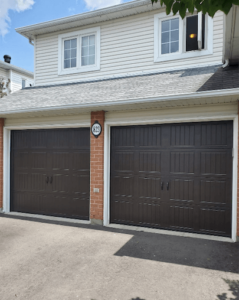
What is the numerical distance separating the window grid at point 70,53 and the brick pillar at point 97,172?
3.94 m

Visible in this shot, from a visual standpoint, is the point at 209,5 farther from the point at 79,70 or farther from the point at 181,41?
the point at 79,70

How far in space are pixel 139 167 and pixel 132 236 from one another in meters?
1.65

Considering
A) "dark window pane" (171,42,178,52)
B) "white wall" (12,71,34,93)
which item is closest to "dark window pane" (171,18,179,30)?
"dark window pane" (171,42,178,52)

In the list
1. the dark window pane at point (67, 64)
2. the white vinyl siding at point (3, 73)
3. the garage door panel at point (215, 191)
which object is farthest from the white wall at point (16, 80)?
the garage door panel at point (215, 191)

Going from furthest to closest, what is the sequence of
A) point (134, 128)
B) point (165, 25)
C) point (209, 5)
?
point (165, 25) < point (134, 128) < point (209, 5)

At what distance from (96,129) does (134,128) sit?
98 cm

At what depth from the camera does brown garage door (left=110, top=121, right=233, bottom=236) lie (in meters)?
5.29

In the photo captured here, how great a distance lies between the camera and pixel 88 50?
8922 mm

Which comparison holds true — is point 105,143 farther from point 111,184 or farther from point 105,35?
point 105,35

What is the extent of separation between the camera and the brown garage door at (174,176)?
5.29 m

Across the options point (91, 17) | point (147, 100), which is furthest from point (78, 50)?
point (147, 100)

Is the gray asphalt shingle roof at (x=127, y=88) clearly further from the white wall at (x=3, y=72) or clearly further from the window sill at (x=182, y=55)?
the white wall at (x=3, y=72)

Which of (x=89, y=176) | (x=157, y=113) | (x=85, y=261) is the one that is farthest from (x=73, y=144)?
(x=85, y=261)

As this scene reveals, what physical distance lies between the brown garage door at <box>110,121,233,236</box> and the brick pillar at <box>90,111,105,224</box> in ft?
0.99
